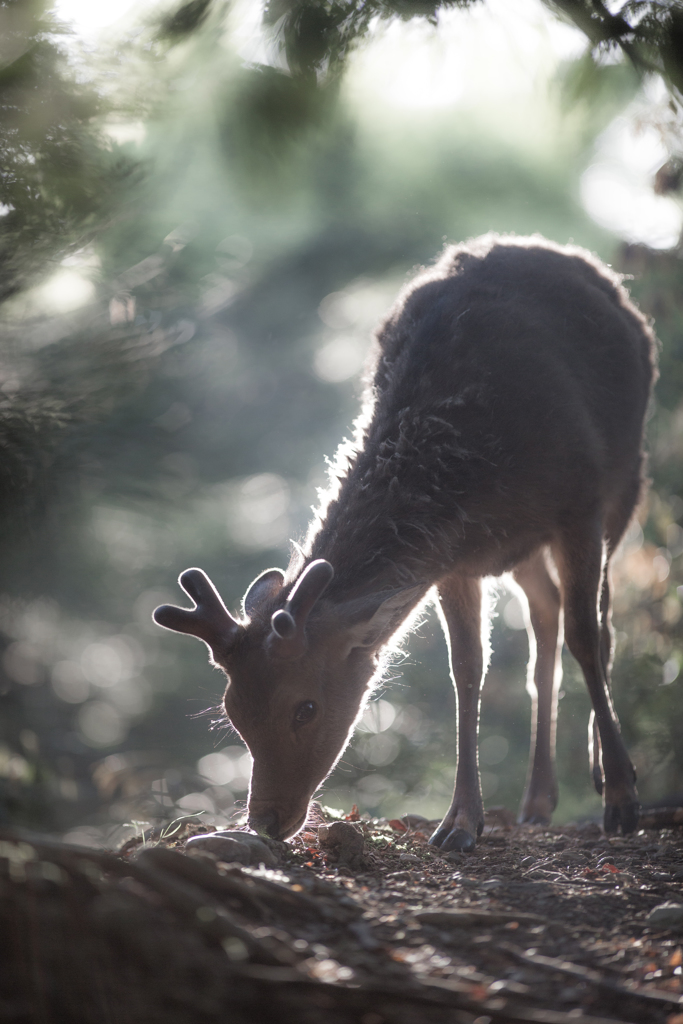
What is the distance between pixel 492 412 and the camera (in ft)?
13.8

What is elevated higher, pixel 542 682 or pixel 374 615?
pixel 542 682

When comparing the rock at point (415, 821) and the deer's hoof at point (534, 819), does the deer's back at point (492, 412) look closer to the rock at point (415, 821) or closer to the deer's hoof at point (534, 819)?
the rock at point (415, 821)

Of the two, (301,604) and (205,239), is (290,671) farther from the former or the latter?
(205,239)

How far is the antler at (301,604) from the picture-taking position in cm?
345

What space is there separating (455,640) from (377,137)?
2.84 m

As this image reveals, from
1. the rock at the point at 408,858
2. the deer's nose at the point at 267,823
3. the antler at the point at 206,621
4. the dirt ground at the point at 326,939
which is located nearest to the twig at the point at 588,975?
the dirt ground at the point at 326,939

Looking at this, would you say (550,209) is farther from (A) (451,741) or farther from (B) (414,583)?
(A) (451,741)

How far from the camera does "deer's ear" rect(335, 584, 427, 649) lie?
3.70 metres

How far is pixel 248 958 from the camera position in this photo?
4.90 ft

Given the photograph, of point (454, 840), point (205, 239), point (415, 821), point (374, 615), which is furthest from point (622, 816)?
point (205, 239)

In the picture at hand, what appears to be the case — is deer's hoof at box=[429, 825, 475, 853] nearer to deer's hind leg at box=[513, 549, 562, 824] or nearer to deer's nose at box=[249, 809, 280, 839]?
deer's nose at box=[249, 809, 280, 839]

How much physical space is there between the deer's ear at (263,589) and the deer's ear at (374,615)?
399 mm

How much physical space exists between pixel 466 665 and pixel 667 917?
2.43m

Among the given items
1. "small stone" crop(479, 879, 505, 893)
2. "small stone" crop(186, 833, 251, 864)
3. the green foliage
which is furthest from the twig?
the green foliage
